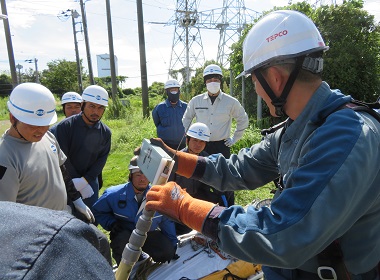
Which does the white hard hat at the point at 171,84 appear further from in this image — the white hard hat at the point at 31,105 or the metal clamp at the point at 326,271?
the metal clamp at the point at 326,271

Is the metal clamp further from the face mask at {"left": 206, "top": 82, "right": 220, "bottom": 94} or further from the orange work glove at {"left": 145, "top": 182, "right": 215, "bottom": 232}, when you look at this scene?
the face mask at {"left": 206, "top": 82, "right": 220, "bottom": 94}

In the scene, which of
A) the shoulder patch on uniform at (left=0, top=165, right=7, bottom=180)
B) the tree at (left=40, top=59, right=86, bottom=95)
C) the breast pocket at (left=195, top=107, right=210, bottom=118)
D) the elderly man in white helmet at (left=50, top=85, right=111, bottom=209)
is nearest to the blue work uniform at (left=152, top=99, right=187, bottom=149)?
the breast pocket at (left=195, top=107, right=210, bottom=118)

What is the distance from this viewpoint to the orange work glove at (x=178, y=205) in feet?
4.62

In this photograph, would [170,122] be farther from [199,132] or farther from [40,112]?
[40,112]

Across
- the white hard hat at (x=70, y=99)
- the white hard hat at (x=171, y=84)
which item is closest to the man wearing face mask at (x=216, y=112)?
the white hard hat at (x=171, y=84)

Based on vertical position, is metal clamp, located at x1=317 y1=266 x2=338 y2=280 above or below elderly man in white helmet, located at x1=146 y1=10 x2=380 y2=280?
below

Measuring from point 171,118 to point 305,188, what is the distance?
15.3ft

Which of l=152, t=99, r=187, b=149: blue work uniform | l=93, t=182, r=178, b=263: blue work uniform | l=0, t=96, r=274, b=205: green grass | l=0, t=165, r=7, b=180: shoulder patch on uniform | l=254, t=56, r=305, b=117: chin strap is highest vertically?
l=254, t=56, r=305, b=117: chin strap

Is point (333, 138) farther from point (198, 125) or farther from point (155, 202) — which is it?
point (198, 125)

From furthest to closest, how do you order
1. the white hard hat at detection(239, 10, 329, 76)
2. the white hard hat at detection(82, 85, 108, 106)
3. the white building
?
the white building
the white hard hat at detection(82, 85, 108, 106)
the white hard hat at detection(239, 10, 329, 76)

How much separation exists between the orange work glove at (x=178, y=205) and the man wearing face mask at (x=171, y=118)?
4.08 meters

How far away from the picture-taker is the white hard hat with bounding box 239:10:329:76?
1507 mm

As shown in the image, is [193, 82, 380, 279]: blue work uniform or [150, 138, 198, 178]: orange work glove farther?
[150, 138, 198, 178]: orange work glove

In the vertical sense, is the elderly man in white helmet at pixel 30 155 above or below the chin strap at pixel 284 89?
below
